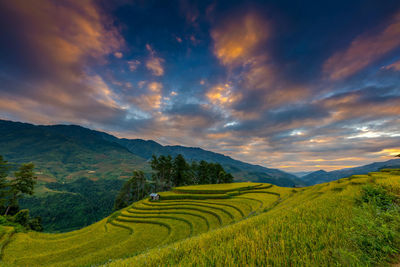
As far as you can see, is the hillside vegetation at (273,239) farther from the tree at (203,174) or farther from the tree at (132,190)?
the tree at (203,174)

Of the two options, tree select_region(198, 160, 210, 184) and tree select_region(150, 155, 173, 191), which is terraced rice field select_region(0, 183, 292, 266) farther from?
tree select_region(198, 160, 210, 184)

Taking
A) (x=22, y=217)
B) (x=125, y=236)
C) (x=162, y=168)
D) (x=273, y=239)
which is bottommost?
(x=22, y=217)

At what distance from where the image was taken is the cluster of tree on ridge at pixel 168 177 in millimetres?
62125

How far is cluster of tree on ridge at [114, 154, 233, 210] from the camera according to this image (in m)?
62.1

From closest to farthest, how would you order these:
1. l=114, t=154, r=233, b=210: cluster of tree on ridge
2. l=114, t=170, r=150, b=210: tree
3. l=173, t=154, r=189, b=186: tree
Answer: l=114, t=170, r=150, b=210: tree → l=114, t=154, r=233, b=210: cluster of tree on ridge → l=173, t=154, r=189, b=186: tree

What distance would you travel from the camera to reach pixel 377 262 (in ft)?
8.38

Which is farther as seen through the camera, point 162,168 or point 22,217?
point 162,168

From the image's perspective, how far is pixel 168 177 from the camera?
65125 millimetres

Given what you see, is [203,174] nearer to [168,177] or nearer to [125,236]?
[168,177]

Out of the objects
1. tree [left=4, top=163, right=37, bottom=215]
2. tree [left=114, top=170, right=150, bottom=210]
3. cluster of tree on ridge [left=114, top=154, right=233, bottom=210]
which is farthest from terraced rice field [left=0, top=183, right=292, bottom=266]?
tree [left=114, top=170, right=150, bottom=210]

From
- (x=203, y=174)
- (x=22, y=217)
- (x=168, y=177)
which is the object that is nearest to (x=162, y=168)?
(x=168, y=177)

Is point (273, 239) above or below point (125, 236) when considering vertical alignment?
above

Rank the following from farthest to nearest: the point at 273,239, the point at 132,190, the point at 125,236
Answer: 1. the point at 132,190
2. the point at 125,236
3. the point at 273,239

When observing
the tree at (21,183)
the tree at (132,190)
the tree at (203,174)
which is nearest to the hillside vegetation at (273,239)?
A: the tree at (21,183)
